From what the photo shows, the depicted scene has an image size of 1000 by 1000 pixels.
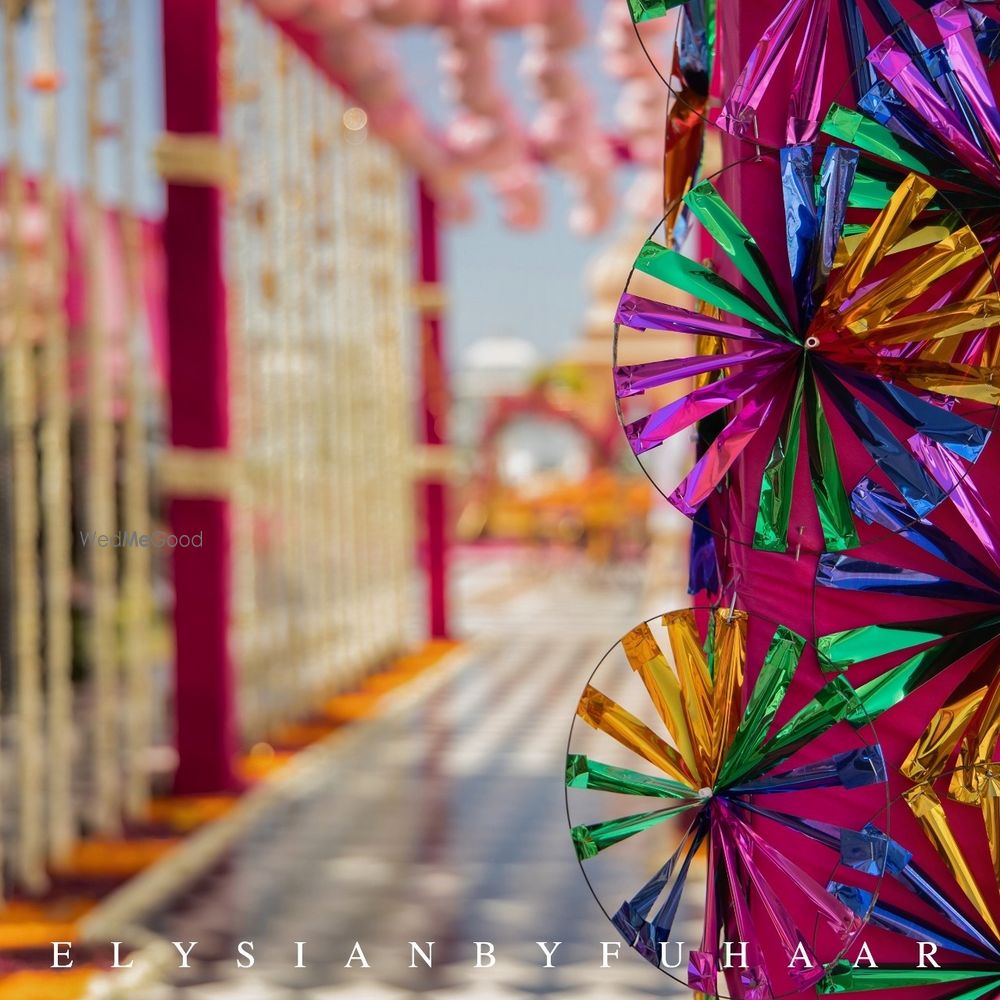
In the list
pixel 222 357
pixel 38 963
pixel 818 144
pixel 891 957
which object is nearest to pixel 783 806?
pixel 891 957

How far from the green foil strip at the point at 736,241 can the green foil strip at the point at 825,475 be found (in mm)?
42

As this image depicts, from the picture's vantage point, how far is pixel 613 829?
783mm

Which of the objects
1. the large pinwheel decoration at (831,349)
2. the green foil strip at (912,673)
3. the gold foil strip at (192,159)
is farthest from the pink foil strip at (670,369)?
the gold foil strip at (192,159)

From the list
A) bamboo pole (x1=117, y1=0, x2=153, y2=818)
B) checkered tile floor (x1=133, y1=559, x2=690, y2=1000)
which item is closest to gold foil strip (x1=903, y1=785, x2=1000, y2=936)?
checkered tile floor (x1=133, y1=559, x2=690, y2=1000)

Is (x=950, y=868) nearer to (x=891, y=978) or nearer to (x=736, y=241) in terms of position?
(x=891, y=978)

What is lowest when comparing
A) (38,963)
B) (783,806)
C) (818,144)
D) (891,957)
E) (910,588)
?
(38,963)

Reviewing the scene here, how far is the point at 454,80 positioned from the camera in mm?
4828

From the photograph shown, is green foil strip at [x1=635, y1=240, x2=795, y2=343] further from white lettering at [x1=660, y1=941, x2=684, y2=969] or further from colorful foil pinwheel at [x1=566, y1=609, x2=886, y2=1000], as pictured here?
white lettering at [x1=660, y1=941, x2=684, y2=969]

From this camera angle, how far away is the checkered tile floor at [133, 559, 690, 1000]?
7.14 ft

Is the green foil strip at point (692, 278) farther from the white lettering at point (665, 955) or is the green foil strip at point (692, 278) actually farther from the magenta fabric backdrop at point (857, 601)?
the white lettering at point (665, 955)

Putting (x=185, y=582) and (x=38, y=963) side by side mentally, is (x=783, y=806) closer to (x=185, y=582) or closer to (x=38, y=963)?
(x=38, y=963)

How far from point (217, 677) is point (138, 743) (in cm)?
29

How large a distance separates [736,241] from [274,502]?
12.6 feet

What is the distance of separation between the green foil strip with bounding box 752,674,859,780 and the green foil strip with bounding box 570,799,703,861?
6cm
